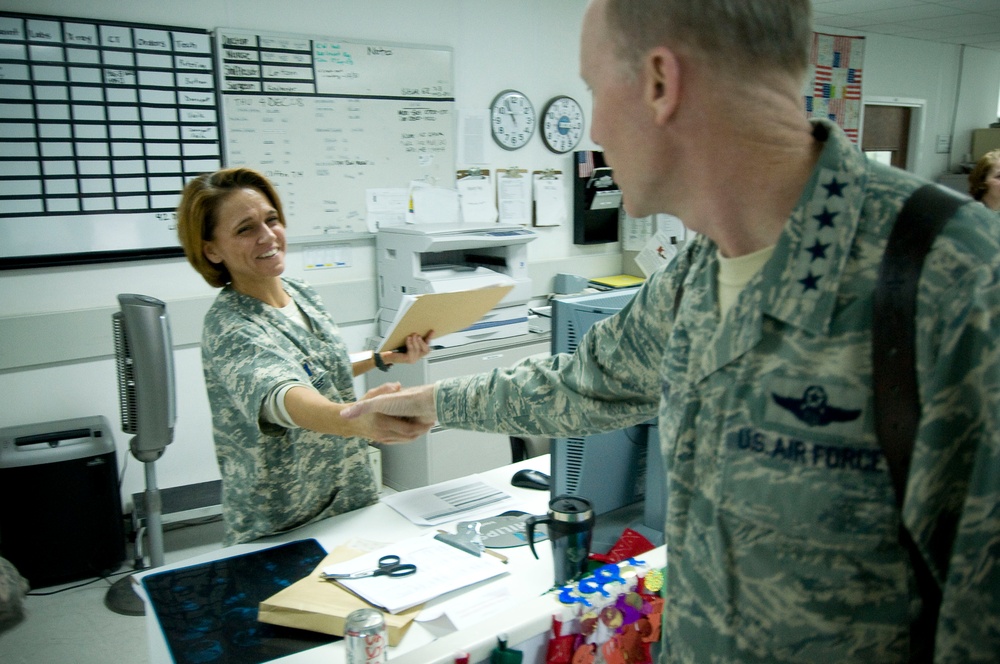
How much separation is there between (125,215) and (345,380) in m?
1.87

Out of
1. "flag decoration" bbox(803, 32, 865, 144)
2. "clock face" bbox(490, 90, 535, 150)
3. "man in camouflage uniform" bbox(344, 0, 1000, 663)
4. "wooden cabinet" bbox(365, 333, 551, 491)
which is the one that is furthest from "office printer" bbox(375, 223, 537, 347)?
"flag decoration" bbox(803, 32, 865, 144)

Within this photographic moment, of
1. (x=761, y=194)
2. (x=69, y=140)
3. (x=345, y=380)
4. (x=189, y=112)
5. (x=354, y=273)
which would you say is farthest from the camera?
(x=354, y=273)

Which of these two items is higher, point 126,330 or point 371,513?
point 126,330

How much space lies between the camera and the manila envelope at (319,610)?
4.00ft

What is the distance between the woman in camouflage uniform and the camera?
1.58 meters

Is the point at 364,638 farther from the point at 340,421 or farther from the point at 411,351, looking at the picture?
the point at 411,351

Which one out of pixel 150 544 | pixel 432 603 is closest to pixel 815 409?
pixel 432 603

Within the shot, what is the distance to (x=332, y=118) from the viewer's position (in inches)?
143

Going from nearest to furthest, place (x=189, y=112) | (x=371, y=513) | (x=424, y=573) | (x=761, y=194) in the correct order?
1. (x=761, y=194)
2. (x=424, y=573)
3. (x=371, y=513)
4. (x=189, y=112)

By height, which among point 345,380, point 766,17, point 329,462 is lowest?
point 329,462

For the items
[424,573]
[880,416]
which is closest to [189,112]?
[424,573]

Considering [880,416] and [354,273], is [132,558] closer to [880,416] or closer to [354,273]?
[354,273]

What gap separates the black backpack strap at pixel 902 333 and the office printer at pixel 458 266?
9.04 ft

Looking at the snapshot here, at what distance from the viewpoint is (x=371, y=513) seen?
176 cm
